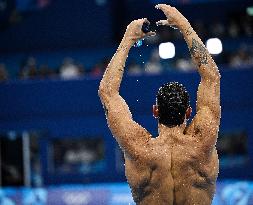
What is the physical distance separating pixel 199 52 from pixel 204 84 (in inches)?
9.4

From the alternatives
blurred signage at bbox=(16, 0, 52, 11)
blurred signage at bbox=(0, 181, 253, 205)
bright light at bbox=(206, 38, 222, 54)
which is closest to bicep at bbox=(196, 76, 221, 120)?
blurred signage at bbox=(0, 181, 253, 205)

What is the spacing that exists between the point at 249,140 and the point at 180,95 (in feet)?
29.5

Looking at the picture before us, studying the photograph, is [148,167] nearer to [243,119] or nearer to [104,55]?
[243,119]

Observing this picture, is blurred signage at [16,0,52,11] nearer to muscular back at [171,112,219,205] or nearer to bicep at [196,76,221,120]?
bicep at [196,76,221,120]

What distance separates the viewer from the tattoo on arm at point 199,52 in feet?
13.4

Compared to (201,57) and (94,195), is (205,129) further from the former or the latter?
(94,195)

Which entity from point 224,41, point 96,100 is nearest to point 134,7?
point 224,41

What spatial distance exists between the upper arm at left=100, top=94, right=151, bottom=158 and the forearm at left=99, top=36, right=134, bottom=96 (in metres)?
0.08

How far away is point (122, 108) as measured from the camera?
3.97 m

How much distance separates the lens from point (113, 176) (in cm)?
1313

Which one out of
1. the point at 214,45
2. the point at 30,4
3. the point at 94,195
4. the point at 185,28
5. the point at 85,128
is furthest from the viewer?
the point at 30,4

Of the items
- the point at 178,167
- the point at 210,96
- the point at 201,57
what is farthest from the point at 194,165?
the point at 201,57

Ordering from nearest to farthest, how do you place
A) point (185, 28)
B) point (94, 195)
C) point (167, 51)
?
point (185, 28), point (94, 195), point (167, 51)

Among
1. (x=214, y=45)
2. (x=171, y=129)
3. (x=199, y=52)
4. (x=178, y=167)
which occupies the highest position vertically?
(x=199, y=52)
